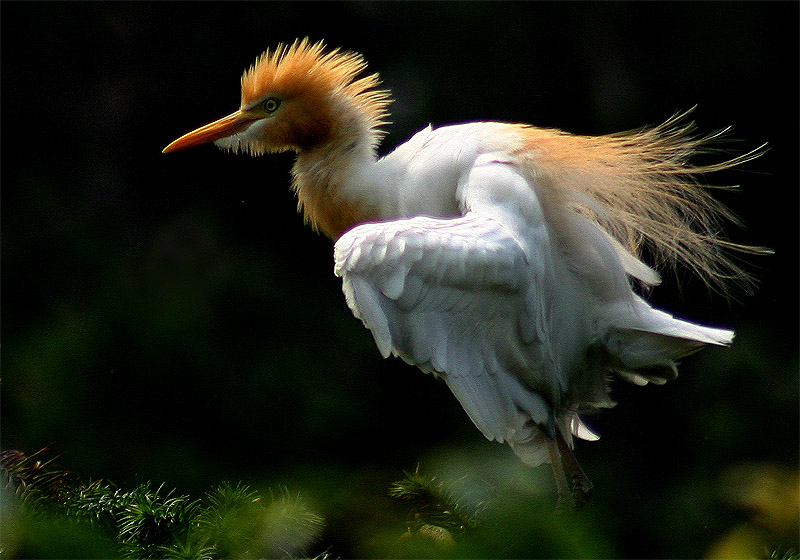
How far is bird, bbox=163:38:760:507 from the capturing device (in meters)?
1.26

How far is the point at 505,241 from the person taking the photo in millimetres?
1273

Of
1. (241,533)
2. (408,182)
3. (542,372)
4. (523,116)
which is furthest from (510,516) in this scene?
Answer: (523,116)

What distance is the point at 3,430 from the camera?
3053mm

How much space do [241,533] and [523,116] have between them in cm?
301

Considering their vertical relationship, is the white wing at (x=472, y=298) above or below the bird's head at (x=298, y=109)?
below

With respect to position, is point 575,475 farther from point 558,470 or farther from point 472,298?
point 472,298

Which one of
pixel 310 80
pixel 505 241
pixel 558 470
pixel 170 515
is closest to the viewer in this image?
Answer: pixel 170 515

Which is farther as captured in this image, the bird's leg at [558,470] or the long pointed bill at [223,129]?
the long pointed bill at [223,129]

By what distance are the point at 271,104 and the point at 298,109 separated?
58 mm

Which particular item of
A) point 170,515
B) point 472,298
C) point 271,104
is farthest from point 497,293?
point 271,104

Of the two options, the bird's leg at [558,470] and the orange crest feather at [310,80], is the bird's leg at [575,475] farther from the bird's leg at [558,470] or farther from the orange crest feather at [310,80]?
the orange crest feather at [310,80]

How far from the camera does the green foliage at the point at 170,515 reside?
794 mm

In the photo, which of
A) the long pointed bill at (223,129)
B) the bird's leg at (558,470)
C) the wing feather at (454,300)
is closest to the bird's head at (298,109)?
the long pointed bill at (223,129)

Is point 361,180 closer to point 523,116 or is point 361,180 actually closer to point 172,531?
point 172,531
